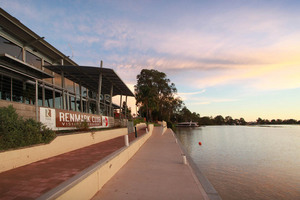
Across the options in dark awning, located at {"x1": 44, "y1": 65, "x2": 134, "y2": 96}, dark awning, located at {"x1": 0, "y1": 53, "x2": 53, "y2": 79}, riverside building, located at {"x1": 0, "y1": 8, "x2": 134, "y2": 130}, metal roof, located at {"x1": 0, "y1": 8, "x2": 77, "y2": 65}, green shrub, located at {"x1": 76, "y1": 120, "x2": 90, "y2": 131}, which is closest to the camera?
riverside building, located at {"x1": 0, "y1": 8, "x2": 134, "y2": 130}

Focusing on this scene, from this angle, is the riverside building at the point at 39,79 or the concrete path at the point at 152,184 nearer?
the concrete path at the point at 152,184

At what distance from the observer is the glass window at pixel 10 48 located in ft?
43.6

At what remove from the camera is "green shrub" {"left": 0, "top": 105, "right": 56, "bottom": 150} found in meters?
5.82

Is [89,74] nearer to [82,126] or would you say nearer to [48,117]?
[82,126]

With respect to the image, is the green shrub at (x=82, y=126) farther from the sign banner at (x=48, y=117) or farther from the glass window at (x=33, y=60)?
the glass window at (x=33, y=60)

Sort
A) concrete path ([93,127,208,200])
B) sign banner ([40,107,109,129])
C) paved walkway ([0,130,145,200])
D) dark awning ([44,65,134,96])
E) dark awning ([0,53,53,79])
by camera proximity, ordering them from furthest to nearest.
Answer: dark awning ([44,65,134,96]) < dark awning ([0,53,53,79]) < sign banner ([40,107,109,129]) < concrete path ([93,127,208,200]) < paved walkway ([0,130,145,200])

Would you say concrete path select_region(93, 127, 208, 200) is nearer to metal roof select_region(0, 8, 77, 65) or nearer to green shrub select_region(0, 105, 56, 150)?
green shrub select_region(0, 105, 56, 150)

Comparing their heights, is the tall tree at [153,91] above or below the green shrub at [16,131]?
above

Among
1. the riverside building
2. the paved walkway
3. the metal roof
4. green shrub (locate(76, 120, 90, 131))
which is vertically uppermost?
the metal roof

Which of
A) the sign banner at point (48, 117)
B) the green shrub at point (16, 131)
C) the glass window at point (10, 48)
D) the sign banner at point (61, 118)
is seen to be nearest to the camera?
the green shrub at point (16, 131)

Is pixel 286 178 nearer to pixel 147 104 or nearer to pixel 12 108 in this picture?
pixel 12 108

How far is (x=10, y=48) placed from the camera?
14000 mm

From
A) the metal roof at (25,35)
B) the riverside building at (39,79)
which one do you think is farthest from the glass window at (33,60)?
the metal roof at (25,35)

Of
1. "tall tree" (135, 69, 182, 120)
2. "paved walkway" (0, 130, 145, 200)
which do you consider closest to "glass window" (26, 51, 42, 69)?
"paved walkway" (0, 130, 145, 200)
